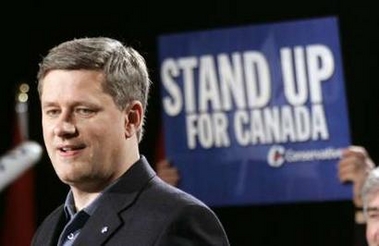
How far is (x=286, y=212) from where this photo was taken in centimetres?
394

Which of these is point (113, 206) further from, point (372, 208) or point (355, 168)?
point (355, 168)

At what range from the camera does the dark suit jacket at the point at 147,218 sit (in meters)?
1.34

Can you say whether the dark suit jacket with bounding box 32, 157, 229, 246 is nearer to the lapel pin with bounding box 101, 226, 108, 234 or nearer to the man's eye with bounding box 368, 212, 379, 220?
the lapel pin with bounding box 101, 226, 108, 234

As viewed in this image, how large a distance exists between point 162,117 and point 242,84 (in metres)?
0.38

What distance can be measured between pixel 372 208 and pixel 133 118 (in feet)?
4.00

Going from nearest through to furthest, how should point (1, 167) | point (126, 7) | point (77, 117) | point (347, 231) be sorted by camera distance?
point (77, 117) → point (1, 167) → point (347, 231) → point (126, 7)

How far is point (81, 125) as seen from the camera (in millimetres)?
1352

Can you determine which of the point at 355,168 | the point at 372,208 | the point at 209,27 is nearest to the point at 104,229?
the point at 372,208

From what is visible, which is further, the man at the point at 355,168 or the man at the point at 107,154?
the man at the point at 355,168

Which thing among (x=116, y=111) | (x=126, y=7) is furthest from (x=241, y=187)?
(x=116, y=111)

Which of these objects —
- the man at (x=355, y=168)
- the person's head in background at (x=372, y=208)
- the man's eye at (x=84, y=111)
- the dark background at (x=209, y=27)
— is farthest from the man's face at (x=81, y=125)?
the dark background at (x=209, y=27)

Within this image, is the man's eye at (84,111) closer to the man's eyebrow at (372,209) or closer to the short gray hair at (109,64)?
the short gray hair at (109,64)

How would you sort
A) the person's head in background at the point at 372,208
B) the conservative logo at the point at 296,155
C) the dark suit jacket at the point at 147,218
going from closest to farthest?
the dark suit jacket at the point at 147,218
the person's head in background at the point at 372,208
the conservative logo at the point at 296,155

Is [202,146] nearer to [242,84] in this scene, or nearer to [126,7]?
[242,84]
